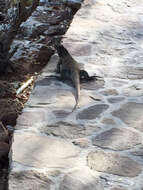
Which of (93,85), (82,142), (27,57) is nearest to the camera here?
(82,142)

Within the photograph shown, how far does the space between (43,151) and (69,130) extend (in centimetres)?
50

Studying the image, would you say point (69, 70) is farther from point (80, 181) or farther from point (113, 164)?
point (80, 181)

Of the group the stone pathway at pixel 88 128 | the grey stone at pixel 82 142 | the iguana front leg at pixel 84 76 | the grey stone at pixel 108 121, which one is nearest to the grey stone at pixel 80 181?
the stone pathway at pixel 88 128

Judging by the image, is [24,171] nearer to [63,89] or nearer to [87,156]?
[87,156]

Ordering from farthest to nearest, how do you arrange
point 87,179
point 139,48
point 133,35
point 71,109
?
point 133,35 < point 139,48 < point 71,109 < point 87,179

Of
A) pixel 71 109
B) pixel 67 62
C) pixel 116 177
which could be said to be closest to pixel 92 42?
pixel 67 62

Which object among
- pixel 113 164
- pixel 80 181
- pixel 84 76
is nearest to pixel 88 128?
pixel 113 164

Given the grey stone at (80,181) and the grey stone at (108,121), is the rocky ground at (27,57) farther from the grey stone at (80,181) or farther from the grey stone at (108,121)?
the grey stone at (108,121)

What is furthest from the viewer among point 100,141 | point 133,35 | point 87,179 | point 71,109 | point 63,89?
point 133,35

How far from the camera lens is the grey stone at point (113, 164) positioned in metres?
3.83

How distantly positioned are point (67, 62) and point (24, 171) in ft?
8.26

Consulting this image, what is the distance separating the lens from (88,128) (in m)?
4.60

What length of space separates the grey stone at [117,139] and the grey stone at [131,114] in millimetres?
171

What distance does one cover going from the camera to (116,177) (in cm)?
375
